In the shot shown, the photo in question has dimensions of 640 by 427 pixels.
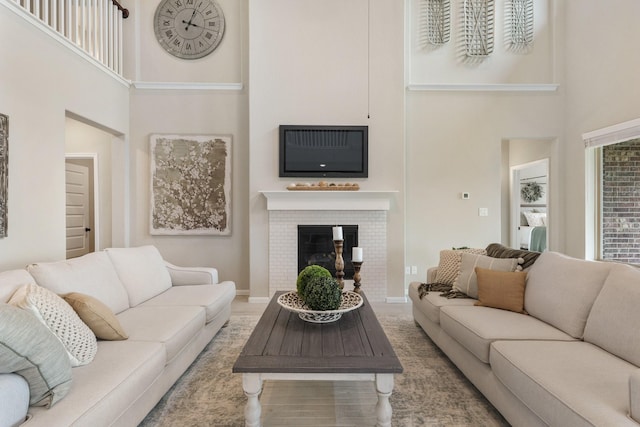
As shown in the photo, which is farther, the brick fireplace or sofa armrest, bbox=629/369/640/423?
the brick fireplace

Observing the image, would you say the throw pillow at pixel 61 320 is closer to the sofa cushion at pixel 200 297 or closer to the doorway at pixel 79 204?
the sofa cushion at pixel 200 297

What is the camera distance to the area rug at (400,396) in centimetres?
191

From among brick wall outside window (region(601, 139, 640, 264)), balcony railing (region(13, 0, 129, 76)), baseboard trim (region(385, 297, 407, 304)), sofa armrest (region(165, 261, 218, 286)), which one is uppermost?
balcony railing (region(13, 0, 129, 76))

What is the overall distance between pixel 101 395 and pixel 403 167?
13.0ft

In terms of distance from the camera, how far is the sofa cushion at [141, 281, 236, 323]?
274cm

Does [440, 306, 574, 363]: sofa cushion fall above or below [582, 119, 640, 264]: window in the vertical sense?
below

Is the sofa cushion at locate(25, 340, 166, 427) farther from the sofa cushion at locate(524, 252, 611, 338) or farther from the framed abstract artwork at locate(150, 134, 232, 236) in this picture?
the framed abstract artwork at locate(150, 134, 232, 236)

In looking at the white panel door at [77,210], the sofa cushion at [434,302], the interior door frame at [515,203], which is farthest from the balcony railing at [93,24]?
the interior door frame at [515,203]

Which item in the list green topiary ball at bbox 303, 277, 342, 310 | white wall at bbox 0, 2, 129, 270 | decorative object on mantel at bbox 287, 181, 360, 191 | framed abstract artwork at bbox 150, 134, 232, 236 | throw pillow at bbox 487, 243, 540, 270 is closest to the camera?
green topiary ball at bbox 303, 277, 342, 310

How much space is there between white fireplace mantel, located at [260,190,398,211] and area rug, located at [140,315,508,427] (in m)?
1.98

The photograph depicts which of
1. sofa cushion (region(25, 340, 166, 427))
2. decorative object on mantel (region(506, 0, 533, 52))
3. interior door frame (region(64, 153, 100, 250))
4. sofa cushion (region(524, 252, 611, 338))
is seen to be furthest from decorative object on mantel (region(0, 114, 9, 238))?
decorative object on mantel (region(506, 0, 533, 52))

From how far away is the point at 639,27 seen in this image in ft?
11.9

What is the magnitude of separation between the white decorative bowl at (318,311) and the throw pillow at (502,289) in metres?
0.98

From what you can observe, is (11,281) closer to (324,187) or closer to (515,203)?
(324,187)
